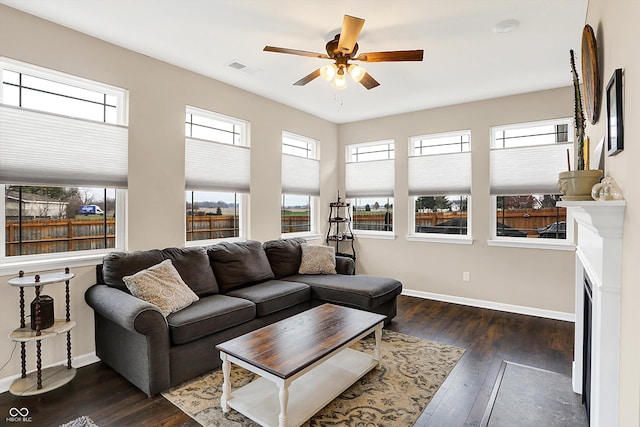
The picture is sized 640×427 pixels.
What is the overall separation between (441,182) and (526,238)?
1.33 metres

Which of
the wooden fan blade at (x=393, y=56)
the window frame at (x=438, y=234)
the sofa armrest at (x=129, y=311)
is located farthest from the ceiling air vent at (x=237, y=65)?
the window frame at (x=438, y=234)

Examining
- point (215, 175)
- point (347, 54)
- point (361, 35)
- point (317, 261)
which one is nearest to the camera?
point (347, 54)

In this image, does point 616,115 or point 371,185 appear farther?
point 371,185

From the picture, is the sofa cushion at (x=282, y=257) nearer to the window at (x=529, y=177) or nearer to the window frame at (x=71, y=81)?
the window frame at (x=71, y=81)

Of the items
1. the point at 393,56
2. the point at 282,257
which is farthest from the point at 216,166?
the point at 393,56

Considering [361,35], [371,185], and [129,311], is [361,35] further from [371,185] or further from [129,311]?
[371,185]

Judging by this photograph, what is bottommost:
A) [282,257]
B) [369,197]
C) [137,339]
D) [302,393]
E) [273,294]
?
[302,393]

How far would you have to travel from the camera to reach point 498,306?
178 inches

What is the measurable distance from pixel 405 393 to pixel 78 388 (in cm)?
247

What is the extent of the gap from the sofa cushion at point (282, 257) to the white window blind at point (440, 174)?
2100 mm

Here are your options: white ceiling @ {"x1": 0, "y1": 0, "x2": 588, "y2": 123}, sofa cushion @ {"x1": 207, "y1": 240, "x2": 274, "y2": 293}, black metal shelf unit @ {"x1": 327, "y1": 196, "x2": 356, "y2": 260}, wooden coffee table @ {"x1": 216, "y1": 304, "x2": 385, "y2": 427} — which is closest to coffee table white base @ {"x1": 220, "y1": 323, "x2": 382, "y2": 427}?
wooden coffee table @ {"x1": 216, "y1": 304, "x2": 385, "y2": 427}

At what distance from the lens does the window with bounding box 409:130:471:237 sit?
4812 millimetres

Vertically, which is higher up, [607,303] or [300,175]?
[300,175]

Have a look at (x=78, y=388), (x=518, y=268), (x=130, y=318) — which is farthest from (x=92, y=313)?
(x=518, y=268)
